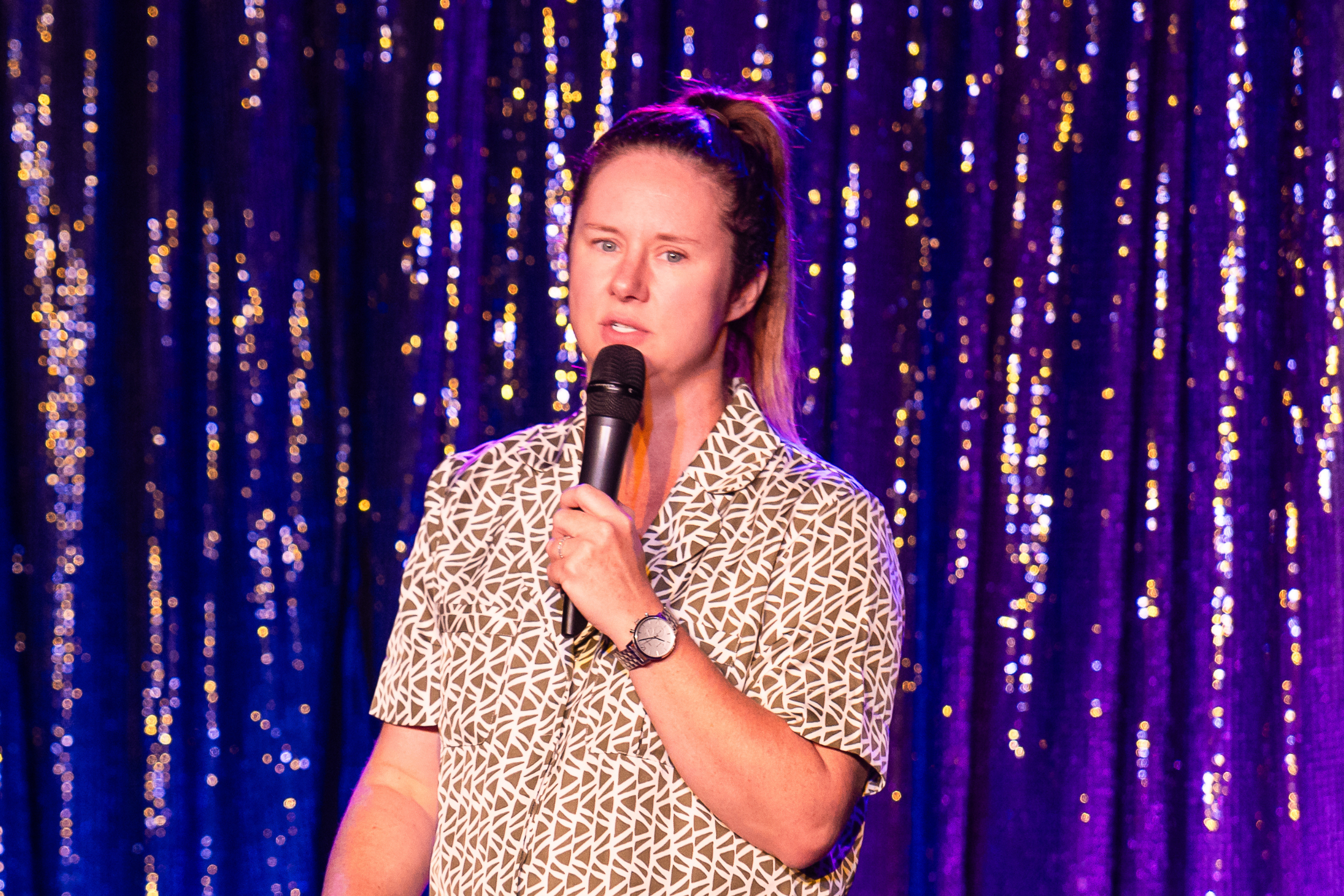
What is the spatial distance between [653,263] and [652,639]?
43cm

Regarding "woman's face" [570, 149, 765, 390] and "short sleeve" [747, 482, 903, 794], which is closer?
"short sleeve" [747, 482, 903, 794]

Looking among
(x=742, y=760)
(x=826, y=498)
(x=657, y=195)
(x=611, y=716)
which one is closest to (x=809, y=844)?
(x=742, y=760)

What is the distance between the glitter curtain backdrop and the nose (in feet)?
3.18

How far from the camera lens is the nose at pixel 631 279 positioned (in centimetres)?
113

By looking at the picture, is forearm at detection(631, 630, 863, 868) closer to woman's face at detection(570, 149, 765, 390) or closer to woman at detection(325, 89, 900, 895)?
woman at detection(325, 89, 900, 895)

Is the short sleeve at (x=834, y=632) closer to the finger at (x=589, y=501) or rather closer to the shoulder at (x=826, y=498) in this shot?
the shoulder at (x=826, y=498)

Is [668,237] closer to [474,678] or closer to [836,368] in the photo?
[474,678]

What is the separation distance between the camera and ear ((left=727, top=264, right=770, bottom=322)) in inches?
50.2

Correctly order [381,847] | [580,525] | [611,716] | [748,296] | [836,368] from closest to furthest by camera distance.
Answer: [580,525] → [611,716] → [381,847] → [748,296] → [836,368]

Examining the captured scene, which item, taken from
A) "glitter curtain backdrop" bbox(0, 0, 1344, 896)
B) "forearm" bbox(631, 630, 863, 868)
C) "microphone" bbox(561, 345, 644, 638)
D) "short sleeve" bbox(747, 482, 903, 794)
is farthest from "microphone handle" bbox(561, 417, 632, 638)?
"glitter curtain backdrop" bbox(0, 0, 1344, 896)

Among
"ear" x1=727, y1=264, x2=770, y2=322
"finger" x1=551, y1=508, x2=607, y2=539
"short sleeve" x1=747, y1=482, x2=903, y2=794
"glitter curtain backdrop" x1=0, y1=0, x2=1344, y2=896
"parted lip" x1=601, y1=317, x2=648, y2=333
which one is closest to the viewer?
"finger" x1=551, y1=508, x2=607, y2=539

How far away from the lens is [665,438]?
4.16 ft

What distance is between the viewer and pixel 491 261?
2.12 metres

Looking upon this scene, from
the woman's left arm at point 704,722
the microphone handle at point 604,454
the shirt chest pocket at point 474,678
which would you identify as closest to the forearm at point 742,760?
the woman's left arm at point 704,722
